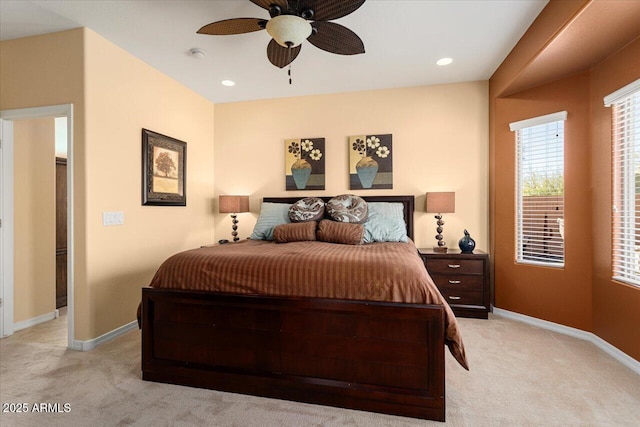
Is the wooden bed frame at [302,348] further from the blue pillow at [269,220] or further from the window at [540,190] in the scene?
the window at [540,190]

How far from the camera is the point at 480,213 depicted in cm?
375

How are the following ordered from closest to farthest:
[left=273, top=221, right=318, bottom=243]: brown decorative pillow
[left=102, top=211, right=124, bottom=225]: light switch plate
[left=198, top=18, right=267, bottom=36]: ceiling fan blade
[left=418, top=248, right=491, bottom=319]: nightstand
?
[left=198, top=18, right=267, bottom=36]: ceiling fan blade → [left=102, top=211, right=124, bottom=225]: light switch plate → [left=273, top=221, right=318, bottom=243]: brown decorative pillow → [left=418, top=248, right=491, bottom=319]: nightstand

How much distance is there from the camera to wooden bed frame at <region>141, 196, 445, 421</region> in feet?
5.59

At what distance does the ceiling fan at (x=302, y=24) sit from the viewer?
188cm

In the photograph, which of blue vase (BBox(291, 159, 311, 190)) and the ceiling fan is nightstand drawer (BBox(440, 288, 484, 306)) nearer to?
blue vase (BBox(291, 159, 311, 190))

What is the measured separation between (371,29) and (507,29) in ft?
3.88

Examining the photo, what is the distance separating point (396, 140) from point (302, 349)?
2.98 meters

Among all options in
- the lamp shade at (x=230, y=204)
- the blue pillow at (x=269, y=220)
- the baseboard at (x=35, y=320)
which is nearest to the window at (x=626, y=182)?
the blue pillow at (x=269, y=220)

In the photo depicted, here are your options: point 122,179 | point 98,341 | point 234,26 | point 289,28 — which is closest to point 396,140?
point 289,28

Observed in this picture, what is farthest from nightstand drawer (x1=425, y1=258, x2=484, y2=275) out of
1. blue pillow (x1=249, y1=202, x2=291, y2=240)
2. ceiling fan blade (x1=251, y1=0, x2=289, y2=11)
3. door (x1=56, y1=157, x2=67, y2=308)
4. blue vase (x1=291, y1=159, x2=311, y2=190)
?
door (x1=56, y1=157, x2=67, y2=308)

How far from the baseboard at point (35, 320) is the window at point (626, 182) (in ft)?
18.1

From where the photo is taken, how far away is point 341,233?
302 cm

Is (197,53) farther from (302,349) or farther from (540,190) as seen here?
(540,190)

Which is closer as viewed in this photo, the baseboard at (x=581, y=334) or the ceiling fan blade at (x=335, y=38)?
the ceiling fan blade at (x=335, y=38)
